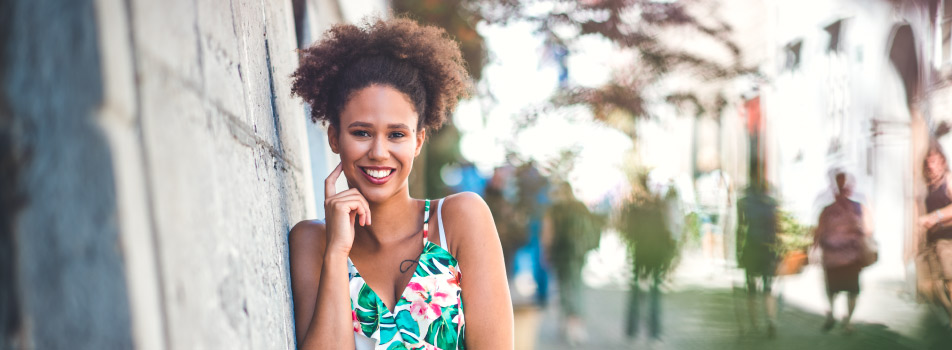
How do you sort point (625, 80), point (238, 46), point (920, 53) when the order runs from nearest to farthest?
point (238, 46), point (625, 80), point (920, 53)

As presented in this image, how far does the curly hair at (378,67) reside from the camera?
2240 mm

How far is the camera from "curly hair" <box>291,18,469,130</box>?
224 cm

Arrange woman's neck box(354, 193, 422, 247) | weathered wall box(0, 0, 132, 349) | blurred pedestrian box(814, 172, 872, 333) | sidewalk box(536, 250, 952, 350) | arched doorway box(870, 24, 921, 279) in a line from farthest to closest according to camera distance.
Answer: arched doorway box(870, 24, 921, 279), blurred pedestrian box(814, 172, 872, 333), sidewalk box(536, 250, 952, 350), woman's neck box(354, 193, 422, 247), weathered wall box(0, 0, 132, 349)

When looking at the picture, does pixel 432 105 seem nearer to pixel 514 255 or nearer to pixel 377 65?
pixel 377 65

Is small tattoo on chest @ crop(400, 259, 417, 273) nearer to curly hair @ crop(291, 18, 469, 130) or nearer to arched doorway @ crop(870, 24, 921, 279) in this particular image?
curly hair @ crop(291, 18, 469, 130)

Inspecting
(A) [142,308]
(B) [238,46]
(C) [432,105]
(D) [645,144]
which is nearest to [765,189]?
(D) [645,144]

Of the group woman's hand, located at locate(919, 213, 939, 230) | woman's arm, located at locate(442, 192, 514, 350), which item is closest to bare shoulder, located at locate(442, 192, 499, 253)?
woman's arm, located at locate(442, 192, 514, 350)

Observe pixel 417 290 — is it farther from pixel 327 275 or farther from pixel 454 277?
pixel 327 275

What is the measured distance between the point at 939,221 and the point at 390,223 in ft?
24.5

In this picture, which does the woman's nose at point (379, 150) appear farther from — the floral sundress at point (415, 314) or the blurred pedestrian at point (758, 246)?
the blurred pedestrian at point (758, 246)

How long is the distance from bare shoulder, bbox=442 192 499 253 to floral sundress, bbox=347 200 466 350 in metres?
0.12

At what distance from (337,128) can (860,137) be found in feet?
44.6

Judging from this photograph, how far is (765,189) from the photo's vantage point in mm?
8391

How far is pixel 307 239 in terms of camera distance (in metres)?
2.12
